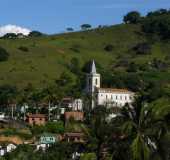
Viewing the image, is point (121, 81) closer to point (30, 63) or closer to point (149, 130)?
point (30, 63)

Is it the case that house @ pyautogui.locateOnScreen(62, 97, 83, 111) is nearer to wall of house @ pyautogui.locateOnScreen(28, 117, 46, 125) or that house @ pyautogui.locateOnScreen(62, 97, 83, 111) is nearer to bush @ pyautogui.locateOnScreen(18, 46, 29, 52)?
wall of house @ pyautogui.locateOnScreen(28, 117, 46, 125)

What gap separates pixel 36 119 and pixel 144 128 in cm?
8213

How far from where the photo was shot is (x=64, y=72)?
154875 millimetres

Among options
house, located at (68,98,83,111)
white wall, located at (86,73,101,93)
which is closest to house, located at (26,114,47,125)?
house, located at (68,98,83,111)

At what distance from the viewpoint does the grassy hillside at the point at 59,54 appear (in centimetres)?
15812

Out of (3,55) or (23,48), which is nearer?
(3,55)

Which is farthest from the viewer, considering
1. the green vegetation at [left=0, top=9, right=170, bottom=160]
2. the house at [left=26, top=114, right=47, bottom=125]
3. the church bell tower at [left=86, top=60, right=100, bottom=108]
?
the church bell tower at [left=86, top=60, right=100, bottom=108]

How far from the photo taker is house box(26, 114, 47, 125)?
4616 inches

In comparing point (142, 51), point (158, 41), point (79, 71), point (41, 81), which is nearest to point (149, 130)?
point (41, 81)

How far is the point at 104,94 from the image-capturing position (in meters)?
139

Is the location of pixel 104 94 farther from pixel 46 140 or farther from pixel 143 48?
pixel 143 48

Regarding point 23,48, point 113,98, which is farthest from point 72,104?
point 23,48

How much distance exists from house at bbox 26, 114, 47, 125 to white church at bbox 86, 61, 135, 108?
50.9 feet

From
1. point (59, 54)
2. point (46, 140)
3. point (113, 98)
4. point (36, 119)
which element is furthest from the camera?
point (59, 54)
